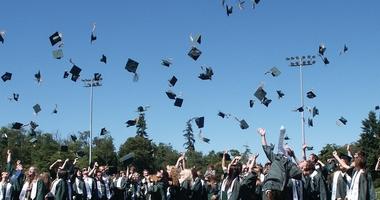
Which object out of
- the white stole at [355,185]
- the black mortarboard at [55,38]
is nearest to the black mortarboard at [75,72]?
the black mortarboard at [55,38]

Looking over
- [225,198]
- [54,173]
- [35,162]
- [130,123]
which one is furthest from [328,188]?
[35,162]

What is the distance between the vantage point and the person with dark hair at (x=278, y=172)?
8809mm

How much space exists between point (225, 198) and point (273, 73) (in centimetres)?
1001

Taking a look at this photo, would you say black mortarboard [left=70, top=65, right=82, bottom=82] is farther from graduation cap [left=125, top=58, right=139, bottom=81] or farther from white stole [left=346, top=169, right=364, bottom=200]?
white stole [left=346, top=169, right=364, bottom=200]

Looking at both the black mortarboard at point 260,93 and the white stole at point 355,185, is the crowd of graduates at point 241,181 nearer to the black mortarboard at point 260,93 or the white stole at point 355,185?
the white stole at point 355,185

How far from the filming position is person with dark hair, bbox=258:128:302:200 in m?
8.81

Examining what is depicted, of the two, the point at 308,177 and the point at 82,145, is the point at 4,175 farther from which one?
the point at 82,145

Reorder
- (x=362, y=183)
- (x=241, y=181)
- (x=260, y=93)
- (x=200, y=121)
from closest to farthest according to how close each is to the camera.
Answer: (x=362, y=183)
(x=241, y=181)
(x=260, y=93)
(x=200, y=121)

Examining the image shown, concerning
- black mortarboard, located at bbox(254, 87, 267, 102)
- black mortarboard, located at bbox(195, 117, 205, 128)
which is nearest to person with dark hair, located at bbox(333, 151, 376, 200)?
black mortarboard, located at bbox(254, 87, 267, 102)

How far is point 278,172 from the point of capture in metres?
9.05

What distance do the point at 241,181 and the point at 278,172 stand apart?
9.46 ft

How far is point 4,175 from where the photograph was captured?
17.0 meters

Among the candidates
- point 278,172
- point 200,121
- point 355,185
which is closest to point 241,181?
point 355,185

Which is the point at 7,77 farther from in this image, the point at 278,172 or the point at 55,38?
the point at 278,172
